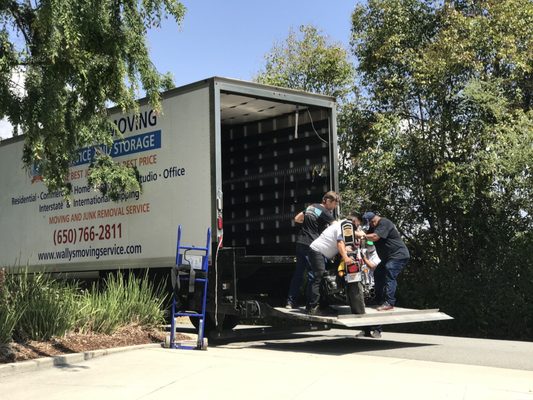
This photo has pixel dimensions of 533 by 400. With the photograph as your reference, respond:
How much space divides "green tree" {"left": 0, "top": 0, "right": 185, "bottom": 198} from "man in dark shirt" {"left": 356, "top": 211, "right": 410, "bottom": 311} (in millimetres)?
3907

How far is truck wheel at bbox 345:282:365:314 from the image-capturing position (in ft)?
29.5

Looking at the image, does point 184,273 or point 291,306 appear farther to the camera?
point 291,306

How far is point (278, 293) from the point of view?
11055 mm

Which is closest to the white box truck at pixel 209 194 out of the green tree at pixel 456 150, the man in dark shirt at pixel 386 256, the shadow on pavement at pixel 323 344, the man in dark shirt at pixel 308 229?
the man in dark shirt at pixel 308 229

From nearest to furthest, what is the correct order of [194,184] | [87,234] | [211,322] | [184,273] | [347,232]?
1. [347,232]
2. [184,273]
3. [194,184]
4. [211,322]
5. [87,234]

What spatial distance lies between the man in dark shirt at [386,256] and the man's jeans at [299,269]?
997mm

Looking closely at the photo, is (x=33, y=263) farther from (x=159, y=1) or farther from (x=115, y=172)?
(x=159, y=1)

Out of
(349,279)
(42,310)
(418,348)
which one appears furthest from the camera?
(418,348)

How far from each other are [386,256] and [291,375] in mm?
3716

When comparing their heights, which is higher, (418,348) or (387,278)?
(387,278)

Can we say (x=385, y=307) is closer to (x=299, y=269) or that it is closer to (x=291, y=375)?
(x=299, y=269)

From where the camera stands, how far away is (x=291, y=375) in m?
6.99

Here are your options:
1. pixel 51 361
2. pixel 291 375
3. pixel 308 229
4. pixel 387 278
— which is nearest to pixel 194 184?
pixel 308 229

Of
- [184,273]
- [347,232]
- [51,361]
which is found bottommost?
[51,361]
